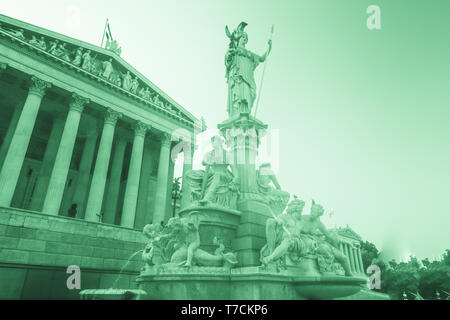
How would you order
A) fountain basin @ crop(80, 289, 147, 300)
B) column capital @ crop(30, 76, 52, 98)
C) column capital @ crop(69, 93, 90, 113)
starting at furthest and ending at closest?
column capital @ crop(69, 93, 90, 113)
column capital @ crop(30, 76, 52, 98)
fountain basin @ crop(80, 289, 147, 300)

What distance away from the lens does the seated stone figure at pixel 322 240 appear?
8.08 meters

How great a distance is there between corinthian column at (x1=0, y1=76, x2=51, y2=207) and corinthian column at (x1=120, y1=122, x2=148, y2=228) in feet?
29.9

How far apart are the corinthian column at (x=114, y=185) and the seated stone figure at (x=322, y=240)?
2527cm

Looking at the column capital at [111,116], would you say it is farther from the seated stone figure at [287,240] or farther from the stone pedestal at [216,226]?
the seated stone figure at [287,240]

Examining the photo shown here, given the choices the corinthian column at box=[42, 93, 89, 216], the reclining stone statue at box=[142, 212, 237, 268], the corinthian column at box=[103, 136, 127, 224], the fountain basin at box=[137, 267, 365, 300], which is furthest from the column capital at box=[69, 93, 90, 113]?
the fountain basin at box=[137, 267, 365, 300]

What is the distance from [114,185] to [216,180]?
23974 millimetres

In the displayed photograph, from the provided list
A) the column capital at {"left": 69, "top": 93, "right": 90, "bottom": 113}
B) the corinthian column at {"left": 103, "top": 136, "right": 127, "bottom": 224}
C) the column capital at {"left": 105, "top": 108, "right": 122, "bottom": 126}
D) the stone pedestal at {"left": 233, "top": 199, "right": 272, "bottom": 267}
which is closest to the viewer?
the stone pedestal at {"left": 233, "top": 199, "right": 272, "bottom": 267}

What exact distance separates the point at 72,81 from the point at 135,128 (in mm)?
7272

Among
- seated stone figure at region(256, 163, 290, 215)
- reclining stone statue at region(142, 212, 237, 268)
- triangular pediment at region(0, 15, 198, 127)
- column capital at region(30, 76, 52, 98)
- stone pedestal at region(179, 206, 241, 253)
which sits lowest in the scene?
reclining stone statue at region(142, 212, 237, 268)

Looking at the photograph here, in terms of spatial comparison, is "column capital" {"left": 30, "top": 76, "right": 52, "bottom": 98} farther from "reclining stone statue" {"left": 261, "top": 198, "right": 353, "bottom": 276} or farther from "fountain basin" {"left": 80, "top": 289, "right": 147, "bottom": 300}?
"reclining stone statue" {"left": 261, "top": 198, "right": 353, "bottom": 276}

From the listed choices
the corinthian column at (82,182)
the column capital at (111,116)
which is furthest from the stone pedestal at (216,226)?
the column capital at (111,116)

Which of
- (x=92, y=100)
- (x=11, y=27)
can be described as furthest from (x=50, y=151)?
(x=11, y=27)

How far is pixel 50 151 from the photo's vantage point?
2656 cm

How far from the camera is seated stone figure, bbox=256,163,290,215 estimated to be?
10359 mm
